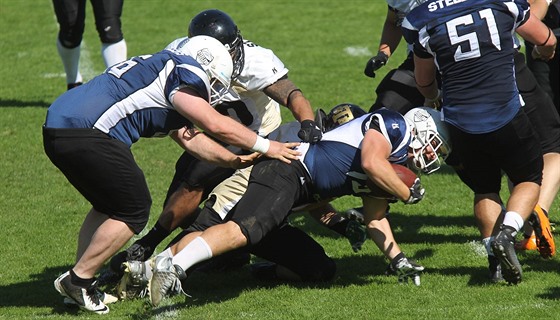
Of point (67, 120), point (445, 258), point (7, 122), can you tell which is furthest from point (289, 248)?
point (7, 122)

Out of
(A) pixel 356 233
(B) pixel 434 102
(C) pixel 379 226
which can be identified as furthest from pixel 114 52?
(C) pixel 379 226

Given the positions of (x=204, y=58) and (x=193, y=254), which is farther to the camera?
(x=204, y=58)

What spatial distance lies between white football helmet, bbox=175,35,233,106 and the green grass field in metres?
1.04

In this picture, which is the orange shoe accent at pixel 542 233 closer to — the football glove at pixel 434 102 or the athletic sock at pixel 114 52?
the football glove at pixel 434 102

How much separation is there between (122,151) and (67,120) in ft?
0.96

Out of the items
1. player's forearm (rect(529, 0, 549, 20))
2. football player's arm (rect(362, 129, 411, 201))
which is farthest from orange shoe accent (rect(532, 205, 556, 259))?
player's forearm (rect(529, 0, 549, 20))

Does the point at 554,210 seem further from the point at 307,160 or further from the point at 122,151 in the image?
the point at 122,151

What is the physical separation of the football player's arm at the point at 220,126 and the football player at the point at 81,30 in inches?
172

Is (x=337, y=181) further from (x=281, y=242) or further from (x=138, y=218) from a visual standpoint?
(x=138, y=218)

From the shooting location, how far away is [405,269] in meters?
5.22

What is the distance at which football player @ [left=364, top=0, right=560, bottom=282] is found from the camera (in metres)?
5.58

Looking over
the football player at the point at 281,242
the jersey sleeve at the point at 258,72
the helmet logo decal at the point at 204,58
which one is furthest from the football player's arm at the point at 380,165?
the jersey sleeve at the point at 258,72

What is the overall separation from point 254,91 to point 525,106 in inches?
60.3

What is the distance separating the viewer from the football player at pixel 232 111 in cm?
545
